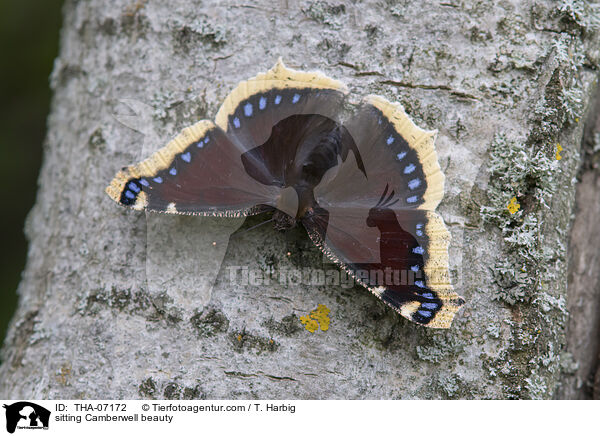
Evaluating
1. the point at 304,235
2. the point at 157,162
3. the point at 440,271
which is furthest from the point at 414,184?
the point at 157,162

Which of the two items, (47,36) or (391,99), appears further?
(47,36)

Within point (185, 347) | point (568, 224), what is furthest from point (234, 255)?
point (568, 224)

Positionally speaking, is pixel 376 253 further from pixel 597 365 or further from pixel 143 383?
pixel 597 365

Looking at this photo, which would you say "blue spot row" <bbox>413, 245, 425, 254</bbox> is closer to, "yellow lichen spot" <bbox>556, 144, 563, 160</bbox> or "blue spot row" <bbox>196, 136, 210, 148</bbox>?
"yellow lichen spot" <bbox>556, 144, 563, 160</bbox>

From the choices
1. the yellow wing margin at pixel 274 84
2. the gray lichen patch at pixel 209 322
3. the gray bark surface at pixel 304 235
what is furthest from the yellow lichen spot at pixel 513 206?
the gray lichen patch at pixel 209 322
